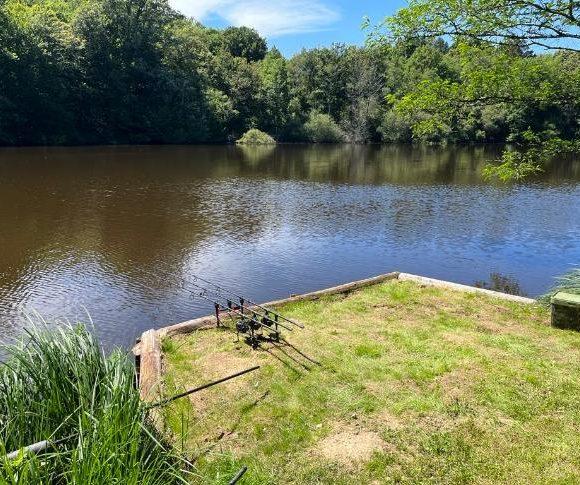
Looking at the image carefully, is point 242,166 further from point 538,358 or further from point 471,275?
point 538,358

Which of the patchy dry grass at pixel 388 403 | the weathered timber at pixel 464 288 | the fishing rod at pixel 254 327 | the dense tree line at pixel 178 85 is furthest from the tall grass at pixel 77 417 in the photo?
the dense tree line at pixel 178 85

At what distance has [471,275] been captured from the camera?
47.6ft

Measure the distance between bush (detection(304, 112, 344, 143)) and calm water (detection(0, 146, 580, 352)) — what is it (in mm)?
37767

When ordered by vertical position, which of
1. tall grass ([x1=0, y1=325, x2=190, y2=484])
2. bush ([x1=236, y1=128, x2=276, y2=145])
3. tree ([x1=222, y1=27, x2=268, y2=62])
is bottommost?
tall grass ([x1=0, y1=325, x2=190, y2=484])

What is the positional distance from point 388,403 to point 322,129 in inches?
2624

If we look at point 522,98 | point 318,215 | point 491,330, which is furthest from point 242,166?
point 491,330

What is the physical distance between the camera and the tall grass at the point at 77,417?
12.1 feet

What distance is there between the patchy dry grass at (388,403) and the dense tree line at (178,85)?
22.4 meters

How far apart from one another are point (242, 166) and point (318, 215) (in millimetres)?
18287

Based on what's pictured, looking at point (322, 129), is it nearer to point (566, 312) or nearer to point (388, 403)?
point (566, 312)

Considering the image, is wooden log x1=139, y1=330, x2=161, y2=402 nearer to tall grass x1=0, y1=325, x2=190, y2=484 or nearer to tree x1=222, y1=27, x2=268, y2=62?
tall grass x1=0, y1=325, x2=190, y2=484

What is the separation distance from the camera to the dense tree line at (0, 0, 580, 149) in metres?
48.2

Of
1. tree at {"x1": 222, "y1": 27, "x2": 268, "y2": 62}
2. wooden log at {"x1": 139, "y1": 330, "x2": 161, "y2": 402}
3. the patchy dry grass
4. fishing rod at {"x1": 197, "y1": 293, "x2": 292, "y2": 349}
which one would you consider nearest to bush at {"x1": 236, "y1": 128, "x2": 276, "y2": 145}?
tree at {"x1": 222, "y1": 27, "x2": 268, "y2": 62}

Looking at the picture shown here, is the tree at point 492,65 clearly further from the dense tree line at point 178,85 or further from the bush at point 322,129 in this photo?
the bush at point 322,129
